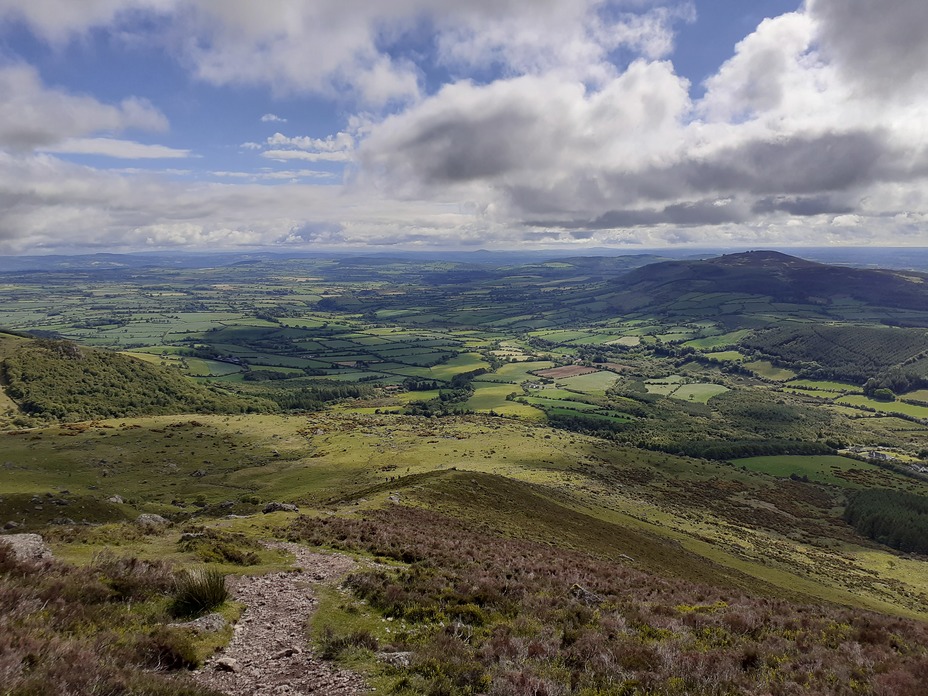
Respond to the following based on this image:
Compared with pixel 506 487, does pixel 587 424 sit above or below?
below

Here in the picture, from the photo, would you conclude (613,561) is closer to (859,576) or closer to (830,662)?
(830,662)

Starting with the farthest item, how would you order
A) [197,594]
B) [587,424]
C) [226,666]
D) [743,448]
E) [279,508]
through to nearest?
[587,424] → [743,448] → [279,508] → [197,594] → [226,666]

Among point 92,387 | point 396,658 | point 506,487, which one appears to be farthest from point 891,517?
point 92,387

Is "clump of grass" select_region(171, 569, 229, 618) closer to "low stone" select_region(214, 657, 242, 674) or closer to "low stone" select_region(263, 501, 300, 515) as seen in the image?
"low stone" select_region(214, 657, 242, 674)

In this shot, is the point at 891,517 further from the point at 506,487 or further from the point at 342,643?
the point at 342,643

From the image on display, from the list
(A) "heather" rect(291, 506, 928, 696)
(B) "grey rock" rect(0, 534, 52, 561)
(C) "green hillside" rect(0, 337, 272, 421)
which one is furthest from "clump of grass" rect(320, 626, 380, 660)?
(C) "green hillside" rect(0, 337, 272, 421)

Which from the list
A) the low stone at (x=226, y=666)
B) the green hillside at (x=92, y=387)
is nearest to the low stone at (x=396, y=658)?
the low stone at (x=226, y=666)
